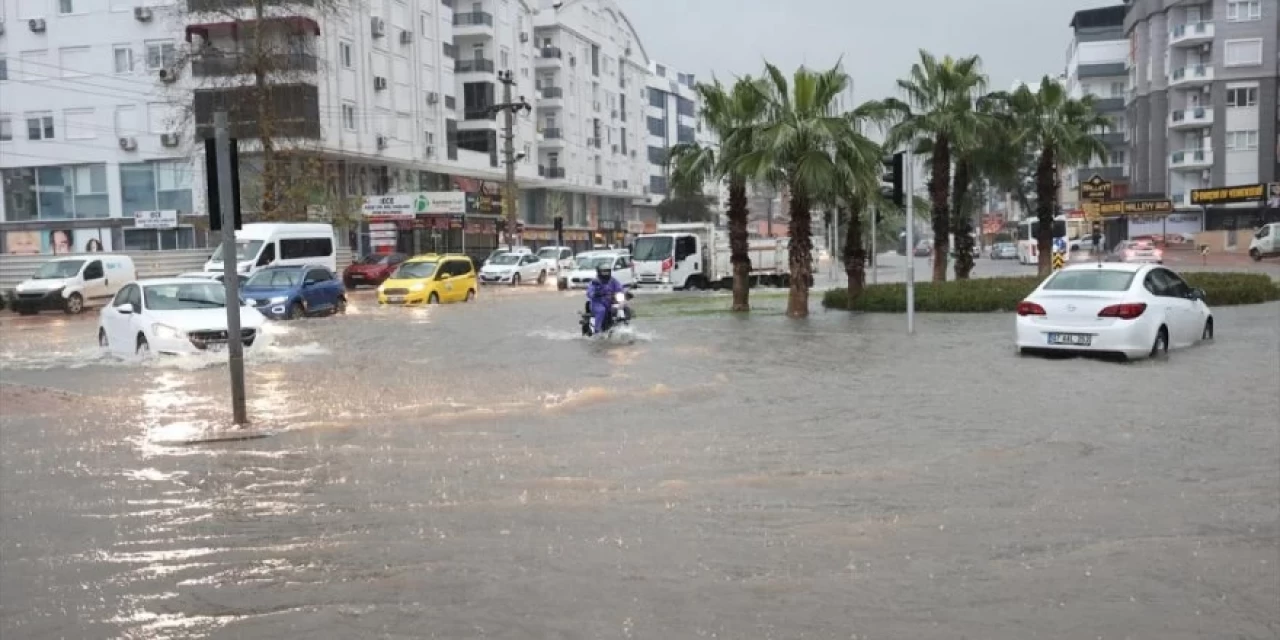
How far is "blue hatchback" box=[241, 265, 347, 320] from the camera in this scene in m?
28.8

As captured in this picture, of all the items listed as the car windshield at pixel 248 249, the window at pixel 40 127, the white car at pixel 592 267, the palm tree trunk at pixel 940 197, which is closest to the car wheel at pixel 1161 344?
the palm tree trunk at pixel 940 197

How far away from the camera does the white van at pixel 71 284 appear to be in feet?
112

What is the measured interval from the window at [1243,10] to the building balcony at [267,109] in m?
59.2

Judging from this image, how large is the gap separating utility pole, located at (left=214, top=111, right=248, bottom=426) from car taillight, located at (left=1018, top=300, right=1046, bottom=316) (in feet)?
35.4

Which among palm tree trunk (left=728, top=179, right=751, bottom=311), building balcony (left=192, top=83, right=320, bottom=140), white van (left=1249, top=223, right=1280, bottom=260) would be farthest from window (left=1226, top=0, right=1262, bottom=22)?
palm tree trunk (left=728, top=179, right=751, bottom=311)

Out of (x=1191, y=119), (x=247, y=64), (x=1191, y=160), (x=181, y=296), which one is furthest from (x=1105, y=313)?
(x=1191, y=160)

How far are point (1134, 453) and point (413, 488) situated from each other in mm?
6031

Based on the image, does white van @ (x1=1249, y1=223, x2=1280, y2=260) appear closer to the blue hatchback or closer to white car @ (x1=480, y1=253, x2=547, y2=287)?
white car @ (x1=480, y1=253, x2=547, y2=287)

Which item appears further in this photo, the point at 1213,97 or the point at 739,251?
the point at 1213,97

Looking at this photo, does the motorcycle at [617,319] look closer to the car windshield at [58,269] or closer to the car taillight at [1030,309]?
the car taillight at [1030,309]

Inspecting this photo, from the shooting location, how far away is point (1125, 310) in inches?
621

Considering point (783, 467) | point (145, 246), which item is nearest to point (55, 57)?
point (145, 246)

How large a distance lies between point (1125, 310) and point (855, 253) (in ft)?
37.7

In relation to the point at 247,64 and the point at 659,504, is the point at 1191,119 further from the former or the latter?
the point at 659,504
